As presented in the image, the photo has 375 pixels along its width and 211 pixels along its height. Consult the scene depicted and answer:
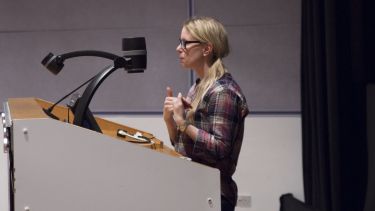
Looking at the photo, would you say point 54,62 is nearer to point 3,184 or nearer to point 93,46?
point 93,46

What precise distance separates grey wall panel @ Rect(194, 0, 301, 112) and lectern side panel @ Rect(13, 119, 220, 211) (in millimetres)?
2161

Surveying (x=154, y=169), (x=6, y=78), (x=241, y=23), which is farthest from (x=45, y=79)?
Result: (x=154, y=169)

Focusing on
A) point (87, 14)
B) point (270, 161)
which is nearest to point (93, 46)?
point (87, 14)

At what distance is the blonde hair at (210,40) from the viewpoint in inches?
63.2

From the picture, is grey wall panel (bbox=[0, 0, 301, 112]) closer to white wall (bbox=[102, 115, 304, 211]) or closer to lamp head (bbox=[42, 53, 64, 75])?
white wall (bbox=[102, 115, 304, 211])

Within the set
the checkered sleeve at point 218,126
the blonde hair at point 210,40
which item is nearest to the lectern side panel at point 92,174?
the checkered sleeve at point 218,126

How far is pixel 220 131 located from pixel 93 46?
216cm

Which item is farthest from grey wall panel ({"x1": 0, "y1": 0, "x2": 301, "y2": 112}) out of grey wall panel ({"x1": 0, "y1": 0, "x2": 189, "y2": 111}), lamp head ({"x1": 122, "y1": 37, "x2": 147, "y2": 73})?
lamp head ({"x1": 122, "y1": 37, "x2": 147, "y2": 73})

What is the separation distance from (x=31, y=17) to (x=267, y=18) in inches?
61.1

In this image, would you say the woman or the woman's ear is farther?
the woman's ear

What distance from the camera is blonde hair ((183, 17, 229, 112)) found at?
1.60 m

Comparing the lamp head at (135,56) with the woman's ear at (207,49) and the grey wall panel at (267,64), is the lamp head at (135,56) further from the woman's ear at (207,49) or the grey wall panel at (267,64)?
the grey wall panel at (267,64)

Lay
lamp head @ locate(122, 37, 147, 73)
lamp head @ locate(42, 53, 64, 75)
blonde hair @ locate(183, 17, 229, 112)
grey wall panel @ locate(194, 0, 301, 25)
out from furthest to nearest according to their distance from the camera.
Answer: grey wall panel @ locate(194, 0, 301, 25) → blonde hair @ locate(183, 17, 229, 112) → lamp head @ locate(42, 53, 64, 75) → lamp head @ locate(122, 37, 147, 73)

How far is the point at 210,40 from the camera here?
5.32 ft
